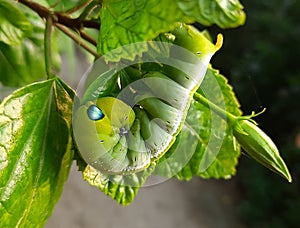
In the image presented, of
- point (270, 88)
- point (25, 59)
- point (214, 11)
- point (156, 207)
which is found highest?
point (214, 11)

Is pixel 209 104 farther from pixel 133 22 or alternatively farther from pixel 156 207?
pixel 156 207

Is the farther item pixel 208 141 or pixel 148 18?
pixel 208 141

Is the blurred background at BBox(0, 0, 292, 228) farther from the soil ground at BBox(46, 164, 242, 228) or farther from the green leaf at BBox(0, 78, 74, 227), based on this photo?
the green leaf at BBox(0, 78, 74, 227)

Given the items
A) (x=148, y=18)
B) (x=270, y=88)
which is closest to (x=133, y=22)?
(x=148, y=18)

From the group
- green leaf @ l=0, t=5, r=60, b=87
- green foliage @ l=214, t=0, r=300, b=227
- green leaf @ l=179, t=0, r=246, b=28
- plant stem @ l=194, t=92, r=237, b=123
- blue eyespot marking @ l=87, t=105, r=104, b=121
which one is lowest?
green foliage @ l=214, t=0, r=300, b=227

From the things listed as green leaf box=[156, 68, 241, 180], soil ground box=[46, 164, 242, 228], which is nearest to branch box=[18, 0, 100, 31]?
green leaf box=[156, 68, 241, 180]

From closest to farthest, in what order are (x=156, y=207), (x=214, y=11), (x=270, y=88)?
(x=214, y=11), (x=156, y=207), (x=270, y=88)
